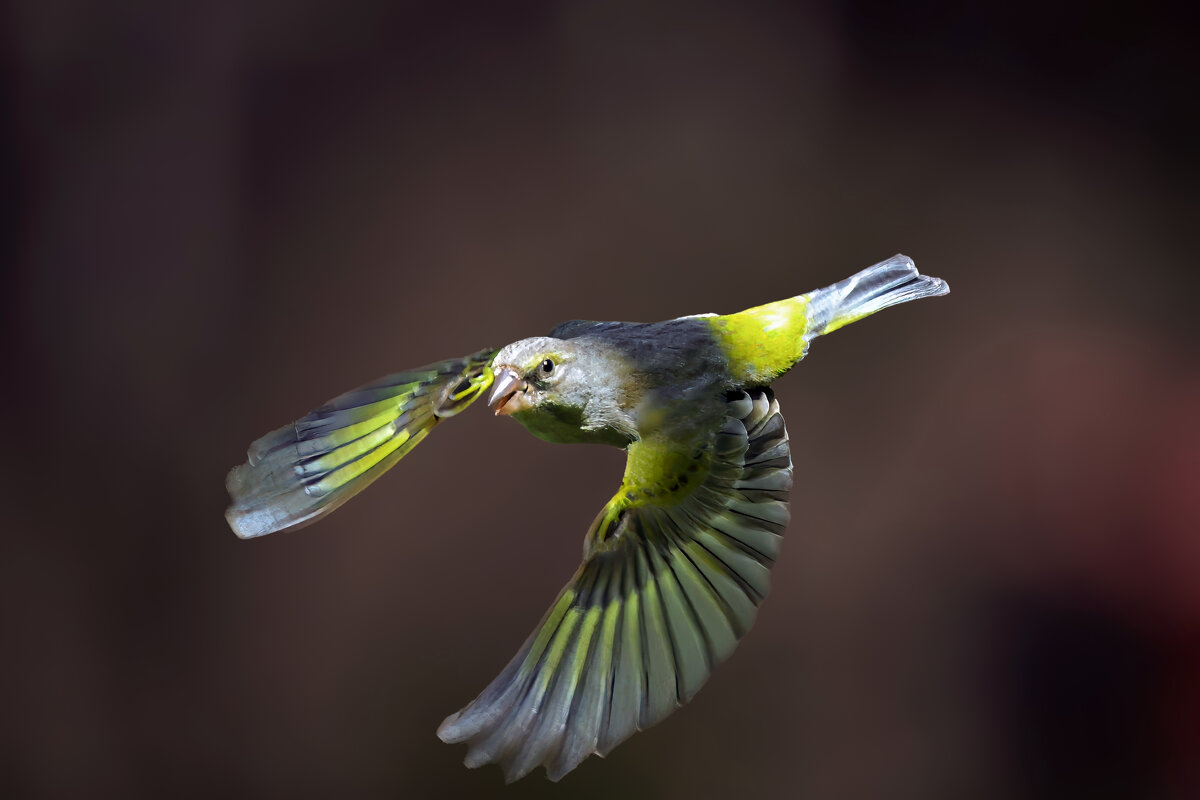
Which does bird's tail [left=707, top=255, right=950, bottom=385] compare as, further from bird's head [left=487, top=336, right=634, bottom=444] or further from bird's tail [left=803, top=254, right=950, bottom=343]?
bird's head [left=487, top=336, right=634, bottom=444]

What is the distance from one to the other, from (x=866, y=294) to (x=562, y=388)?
294mm

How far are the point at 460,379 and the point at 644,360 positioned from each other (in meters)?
0.13

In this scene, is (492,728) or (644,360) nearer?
(492,728)

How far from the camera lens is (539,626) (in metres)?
0.66

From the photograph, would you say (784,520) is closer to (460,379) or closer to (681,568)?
(681,568)

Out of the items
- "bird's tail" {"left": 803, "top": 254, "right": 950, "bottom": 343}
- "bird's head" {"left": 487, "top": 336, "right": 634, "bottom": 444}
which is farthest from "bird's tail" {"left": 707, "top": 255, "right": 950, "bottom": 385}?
"bird's head" {"left": 487, "top": 336, "right": 634, "bottom": 444}

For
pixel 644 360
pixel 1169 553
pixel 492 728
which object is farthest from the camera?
pixel 1169 553

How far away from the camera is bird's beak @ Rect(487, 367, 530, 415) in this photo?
0.67 m

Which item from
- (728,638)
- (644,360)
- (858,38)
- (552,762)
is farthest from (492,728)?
(858,38)

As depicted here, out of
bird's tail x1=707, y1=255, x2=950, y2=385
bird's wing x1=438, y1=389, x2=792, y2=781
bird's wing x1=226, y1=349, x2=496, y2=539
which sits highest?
bird's tail x1=707, y1=255, x2=950, y2=385

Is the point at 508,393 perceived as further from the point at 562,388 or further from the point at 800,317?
the point at 800,317

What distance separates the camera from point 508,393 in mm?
671

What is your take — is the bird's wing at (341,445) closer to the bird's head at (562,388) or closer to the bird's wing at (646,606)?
the bird's head at (562,388)

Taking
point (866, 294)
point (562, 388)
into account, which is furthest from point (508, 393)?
point (866, 294)
